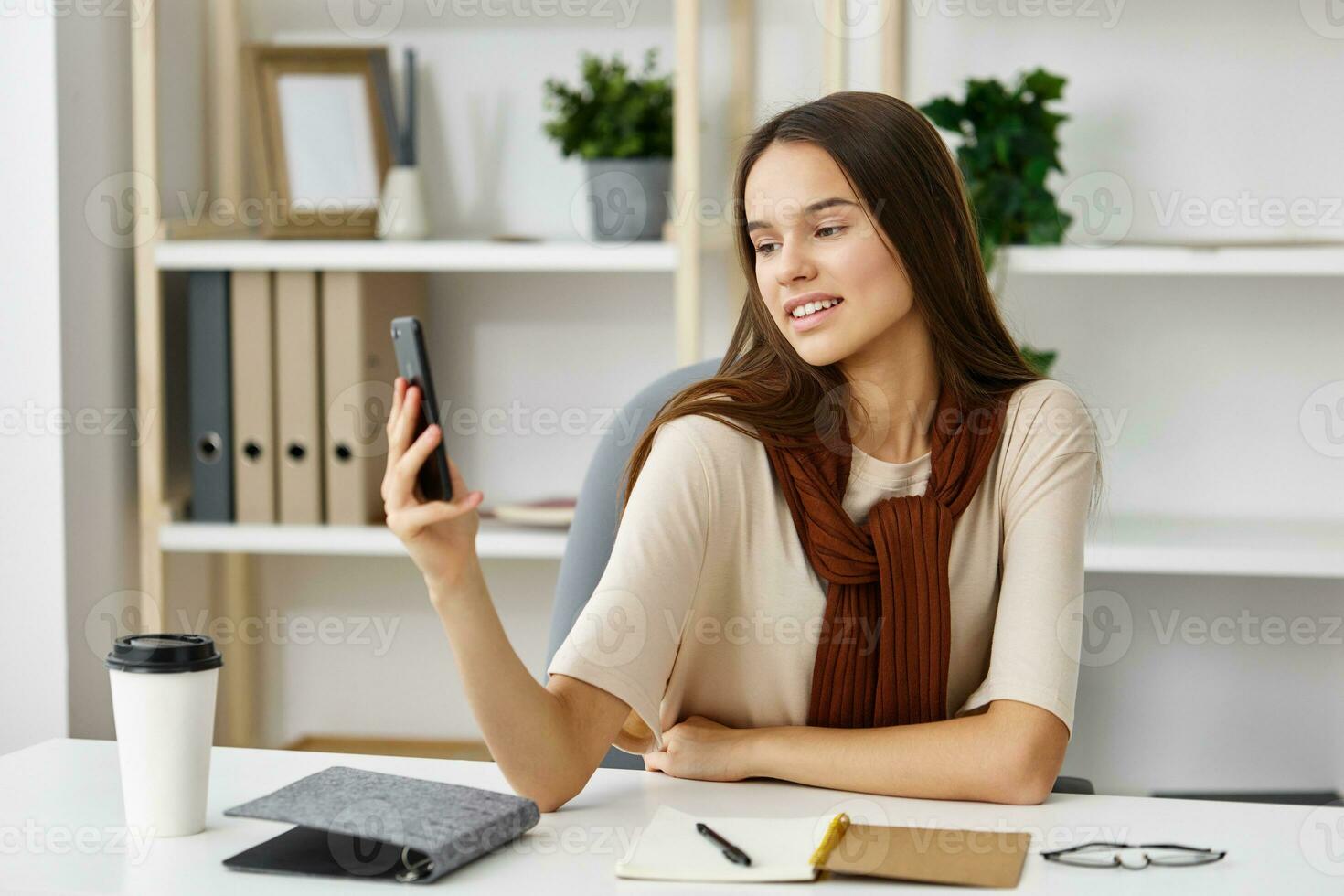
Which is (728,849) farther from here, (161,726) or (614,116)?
(614,116)

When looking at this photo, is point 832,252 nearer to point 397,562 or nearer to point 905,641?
point 905,641

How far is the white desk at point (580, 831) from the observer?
0.89 metres

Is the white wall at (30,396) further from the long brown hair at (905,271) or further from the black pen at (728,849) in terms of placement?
the black pen at (728,849)

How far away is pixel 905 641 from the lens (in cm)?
131

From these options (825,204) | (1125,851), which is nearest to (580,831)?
(1125,851)

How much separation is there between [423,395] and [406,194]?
147 cm

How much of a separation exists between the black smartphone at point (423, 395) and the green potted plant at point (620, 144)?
51.8 inches

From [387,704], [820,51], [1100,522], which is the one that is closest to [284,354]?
[387,704]

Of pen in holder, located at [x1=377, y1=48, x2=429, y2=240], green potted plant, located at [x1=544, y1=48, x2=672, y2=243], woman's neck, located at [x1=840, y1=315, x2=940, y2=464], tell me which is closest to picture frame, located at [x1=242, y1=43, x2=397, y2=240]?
pen in holder, located at [x1=377, y1=48, x2=429, y2=240]

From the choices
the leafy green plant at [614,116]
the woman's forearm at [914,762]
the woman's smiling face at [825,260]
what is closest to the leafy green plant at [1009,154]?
the leafy green plant at [614,116]

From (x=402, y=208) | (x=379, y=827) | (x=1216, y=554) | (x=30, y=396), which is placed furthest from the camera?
(x=402, y=208)

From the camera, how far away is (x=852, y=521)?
1360 mm

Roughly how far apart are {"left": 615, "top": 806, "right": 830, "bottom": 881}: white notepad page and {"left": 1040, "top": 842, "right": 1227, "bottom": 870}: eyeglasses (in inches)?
6.6

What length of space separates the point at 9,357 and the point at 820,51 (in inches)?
55.3
